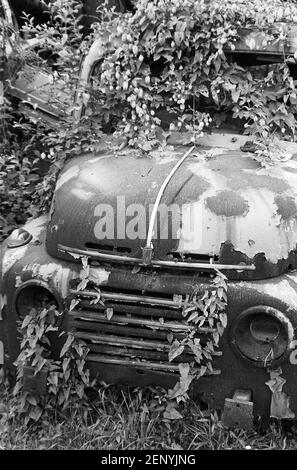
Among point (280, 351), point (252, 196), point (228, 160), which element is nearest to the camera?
point (280, 351)

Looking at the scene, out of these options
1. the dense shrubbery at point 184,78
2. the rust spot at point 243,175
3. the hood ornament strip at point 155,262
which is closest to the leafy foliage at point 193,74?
the dense shrubbery at point 184,78

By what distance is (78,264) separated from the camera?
299 centimetres

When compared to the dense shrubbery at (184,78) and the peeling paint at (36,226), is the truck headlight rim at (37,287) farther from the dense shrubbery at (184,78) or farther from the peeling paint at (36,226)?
the dense shrubbery at (184,78)

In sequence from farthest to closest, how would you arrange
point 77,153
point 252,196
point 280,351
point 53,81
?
point 53,81 → point 77,153 → point 252,196 → point 280,351

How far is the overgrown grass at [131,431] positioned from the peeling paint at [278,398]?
0.30m

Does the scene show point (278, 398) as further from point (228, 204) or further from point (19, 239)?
point (19, 239)

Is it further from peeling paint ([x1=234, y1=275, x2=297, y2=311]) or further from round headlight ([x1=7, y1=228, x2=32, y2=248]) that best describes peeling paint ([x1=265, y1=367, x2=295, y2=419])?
round headlight ([x1=7, y1=228, x2=32, y2=248])

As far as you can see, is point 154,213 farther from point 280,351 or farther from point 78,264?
point 280,351

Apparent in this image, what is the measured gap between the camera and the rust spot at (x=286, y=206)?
2861 mm

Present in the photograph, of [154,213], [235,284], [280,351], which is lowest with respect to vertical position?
[280,351]

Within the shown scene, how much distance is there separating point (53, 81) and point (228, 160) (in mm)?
1987

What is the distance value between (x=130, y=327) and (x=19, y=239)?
85 cm

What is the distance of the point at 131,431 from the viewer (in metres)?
3.10

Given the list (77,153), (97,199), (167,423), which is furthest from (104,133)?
(167,423)
